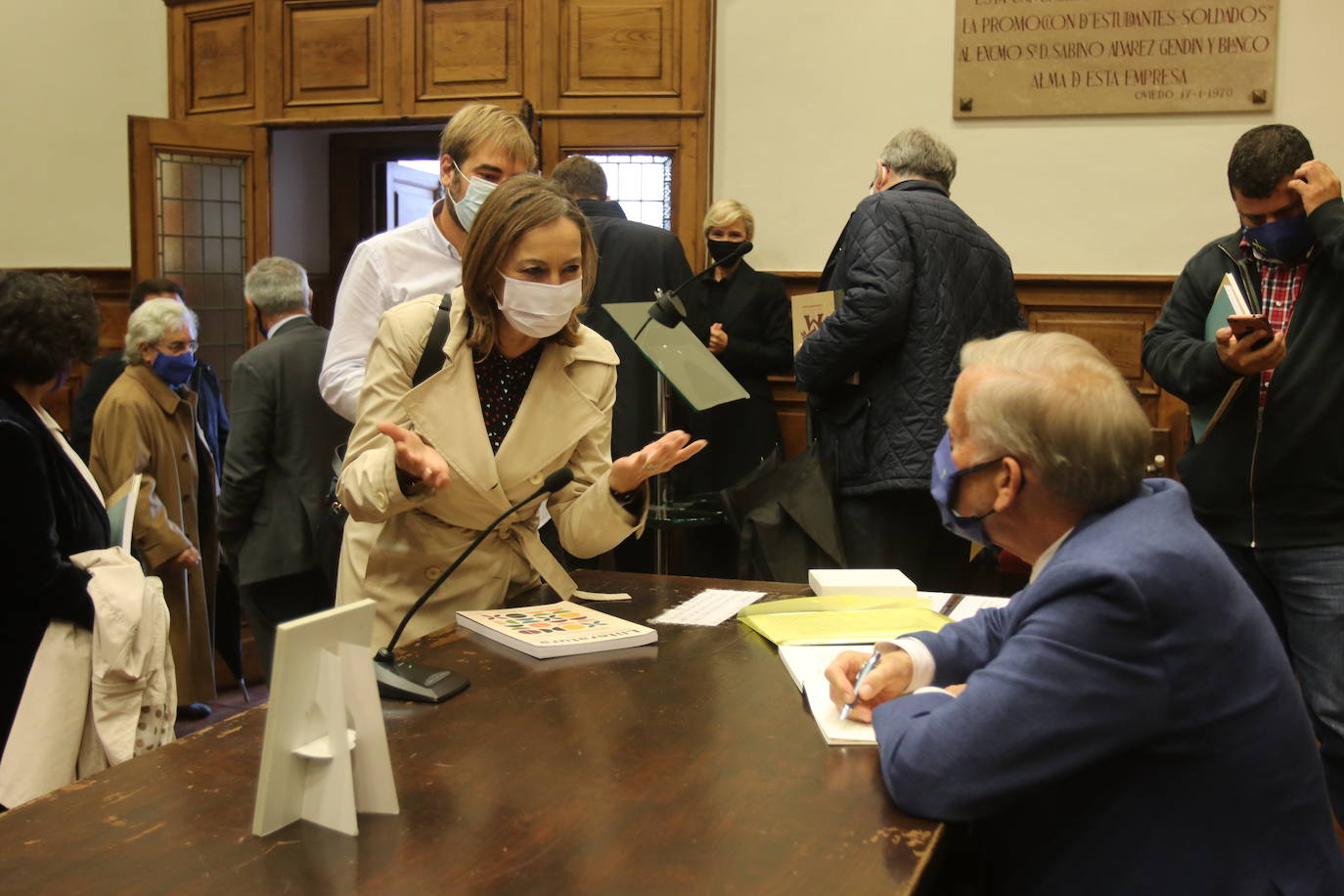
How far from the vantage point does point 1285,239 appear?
9.57ft

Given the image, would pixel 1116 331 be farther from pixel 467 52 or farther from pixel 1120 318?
pixel 467 52

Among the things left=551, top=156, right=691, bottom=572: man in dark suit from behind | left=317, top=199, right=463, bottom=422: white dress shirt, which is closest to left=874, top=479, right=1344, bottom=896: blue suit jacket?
left=317, top=199, right=463, bottom=422: white dress shirt

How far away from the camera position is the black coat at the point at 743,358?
15.4 ft

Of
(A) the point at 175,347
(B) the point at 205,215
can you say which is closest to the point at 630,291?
(A) the point at 175,347

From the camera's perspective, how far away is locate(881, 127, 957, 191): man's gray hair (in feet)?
11.8

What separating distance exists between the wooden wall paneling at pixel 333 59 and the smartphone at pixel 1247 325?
14.8 feet

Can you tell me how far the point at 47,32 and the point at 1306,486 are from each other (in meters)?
7.09

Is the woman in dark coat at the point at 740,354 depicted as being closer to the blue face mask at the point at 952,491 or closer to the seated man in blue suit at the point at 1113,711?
the blue face mask at the point at 952,491

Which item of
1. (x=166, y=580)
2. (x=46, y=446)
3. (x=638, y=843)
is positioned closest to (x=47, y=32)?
(x=166, y=580)

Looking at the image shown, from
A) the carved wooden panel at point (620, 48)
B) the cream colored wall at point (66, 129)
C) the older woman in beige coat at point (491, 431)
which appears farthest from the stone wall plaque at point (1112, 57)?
the cream colored wall at point (66, 129)

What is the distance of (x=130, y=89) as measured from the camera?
6961 millimetres

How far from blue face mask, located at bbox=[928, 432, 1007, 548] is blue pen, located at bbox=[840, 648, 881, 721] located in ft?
0.70

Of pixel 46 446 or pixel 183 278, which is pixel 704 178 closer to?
pixel 183 278

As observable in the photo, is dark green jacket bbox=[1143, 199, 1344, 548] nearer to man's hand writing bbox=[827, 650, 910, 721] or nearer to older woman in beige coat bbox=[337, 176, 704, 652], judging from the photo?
older woman in beige coat bbox=[337, 176, 704, 652]
